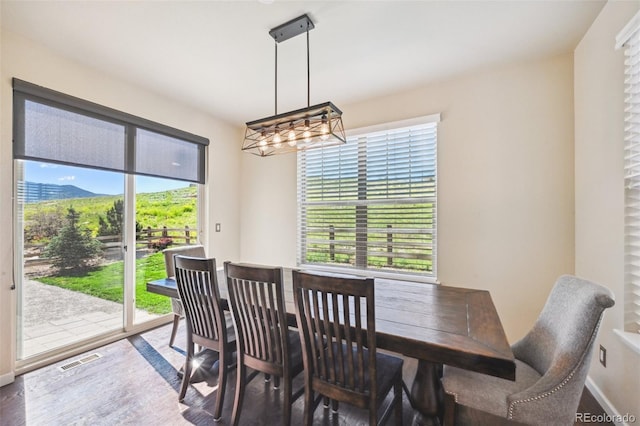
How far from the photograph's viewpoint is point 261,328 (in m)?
1.61

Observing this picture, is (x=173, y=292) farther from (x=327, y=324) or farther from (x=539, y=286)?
(x=539, y=286)

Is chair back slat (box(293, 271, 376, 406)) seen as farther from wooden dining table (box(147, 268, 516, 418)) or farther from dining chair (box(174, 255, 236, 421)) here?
dining chair (box(174, 255, 236, 421))

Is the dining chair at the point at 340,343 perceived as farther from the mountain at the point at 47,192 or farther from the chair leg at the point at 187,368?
the mountain at the point at 47,192

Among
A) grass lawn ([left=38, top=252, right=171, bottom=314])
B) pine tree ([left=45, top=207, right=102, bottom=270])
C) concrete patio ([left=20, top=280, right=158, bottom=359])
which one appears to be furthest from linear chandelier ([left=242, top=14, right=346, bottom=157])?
concrete patio ([left=20, top=280, right=158, bottom=359])

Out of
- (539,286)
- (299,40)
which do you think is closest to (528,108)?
(539,286)

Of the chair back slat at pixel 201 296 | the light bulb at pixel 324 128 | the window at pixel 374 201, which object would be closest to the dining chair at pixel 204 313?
the chair back slat at pixel 201 296

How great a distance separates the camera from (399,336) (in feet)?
4.26

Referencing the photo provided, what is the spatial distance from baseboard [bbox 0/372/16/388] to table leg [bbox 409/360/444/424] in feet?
9.82

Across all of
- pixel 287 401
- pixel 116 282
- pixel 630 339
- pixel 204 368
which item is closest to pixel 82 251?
pixel 116 282

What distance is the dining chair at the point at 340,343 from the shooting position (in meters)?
1.29

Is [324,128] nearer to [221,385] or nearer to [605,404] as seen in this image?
[221,385]

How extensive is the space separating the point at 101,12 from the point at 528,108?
3.53m

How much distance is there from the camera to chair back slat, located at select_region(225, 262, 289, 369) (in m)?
1.50

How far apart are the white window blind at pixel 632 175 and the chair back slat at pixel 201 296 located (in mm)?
2537
